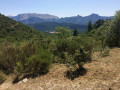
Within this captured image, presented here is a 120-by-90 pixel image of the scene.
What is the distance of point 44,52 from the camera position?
359cm

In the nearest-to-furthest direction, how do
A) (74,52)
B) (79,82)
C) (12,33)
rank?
(79,82) < (74,52) < (12,33)

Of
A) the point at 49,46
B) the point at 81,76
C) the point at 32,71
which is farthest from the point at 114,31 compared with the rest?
the point at 32,71

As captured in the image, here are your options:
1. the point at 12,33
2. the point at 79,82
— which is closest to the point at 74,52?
the point at 79,82

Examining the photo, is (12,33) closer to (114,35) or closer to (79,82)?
(114,35)

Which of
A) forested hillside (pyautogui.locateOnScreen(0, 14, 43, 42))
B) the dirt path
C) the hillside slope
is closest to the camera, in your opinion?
the dirt path

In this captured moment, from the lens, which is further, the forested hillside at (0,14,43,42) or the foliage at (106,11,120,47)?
the forested hillside at (0,14,43,42)

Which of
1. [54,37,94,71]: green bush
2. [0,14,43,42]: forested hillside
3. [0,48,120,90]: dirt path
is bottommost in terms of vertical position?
[0,14,43,42]: forested hillside

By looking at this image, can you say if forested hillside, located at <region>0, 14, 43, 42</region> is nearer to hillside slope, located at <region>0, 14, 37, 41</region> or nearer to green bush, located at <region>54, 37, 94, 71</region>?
hillside slope, located at <region>0, 14, 37, 41</region>

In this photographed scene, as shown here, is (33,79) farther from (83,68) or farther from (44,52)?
(83,68)

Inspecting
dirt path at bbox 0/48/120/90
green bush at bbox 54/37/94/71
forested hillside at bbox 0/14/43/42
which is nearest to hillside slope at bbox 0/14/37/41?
forested hillside at bbox 0/14/43/42

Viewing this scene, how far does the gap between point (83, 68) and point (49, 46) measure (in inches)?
87.2

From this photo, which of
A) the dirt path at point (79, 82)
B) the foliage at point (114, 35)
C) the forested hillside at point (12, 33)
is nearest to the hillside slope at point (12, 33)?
the forested hillside at point (12, 33)

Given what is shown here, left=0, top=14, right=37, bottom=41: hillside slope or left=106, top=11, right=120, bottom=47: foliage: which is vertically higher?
left=106, top=11, right=120, bottom=47: foliage

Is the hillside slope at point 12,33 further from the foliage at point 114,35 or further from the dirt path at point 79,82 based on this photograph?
the dirt path at point 79,82
